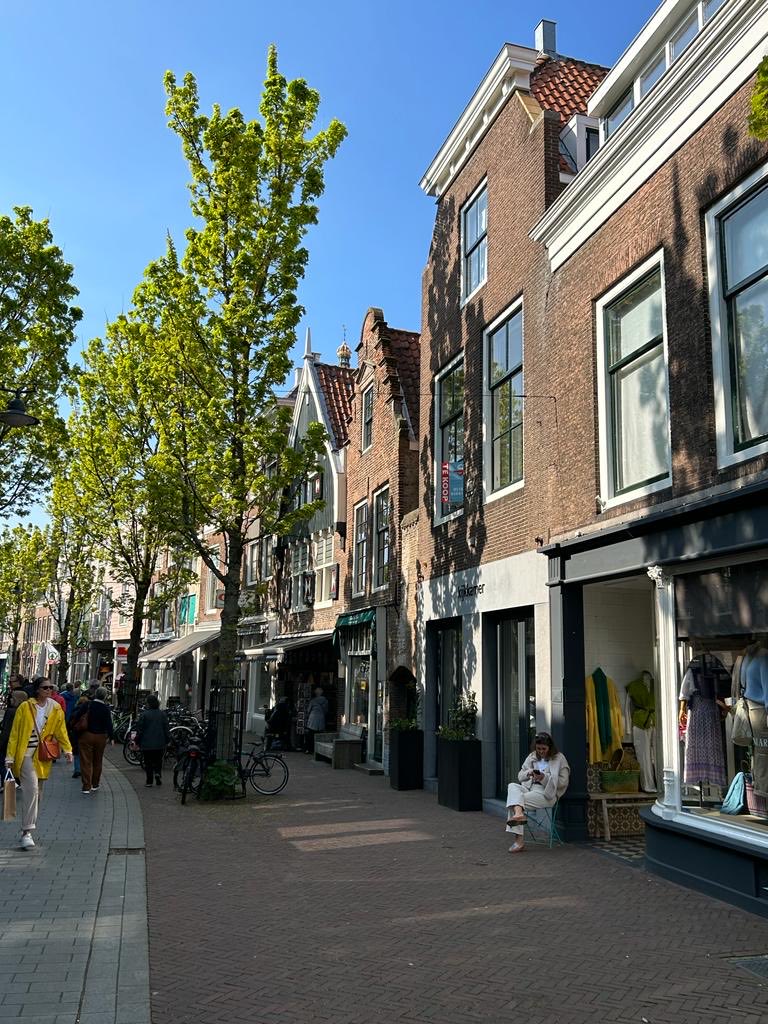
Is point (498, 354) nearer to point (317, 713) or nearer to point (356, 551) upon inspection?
point (356, 551)

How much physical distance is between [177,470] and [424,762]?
6.93 metres

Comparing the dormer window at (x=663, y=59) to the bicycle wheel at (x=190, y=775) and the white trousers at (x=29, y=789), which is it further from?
the bicycle wheel at (x=190, y=775)

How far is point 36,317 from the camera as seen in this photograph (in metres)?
17.8

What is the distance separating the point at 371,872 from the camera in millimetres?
8938

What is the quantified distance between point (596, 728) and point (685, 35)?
823 cm

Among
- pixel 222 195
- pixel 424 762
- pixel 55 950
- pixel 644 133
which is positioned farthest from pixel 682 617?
pixel 222 195

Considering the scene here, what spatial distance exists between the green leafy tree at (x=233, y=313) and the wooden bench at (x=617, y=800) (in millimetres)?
6859

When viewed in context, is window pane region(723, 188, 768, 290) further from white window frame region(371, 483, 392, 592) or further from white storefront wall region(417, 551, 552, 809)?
white window frame region(371, 483, 392, 592)

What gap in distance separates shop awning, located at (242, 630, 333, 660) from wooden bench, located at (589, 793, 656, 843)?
44.8ft

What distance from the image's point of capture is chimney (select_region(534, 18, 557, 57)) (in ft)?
56.2

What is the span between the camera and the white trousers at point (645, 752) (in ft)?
36.9

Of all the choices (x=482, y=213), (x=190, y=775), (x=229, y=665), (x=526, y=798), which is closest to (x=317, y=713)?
(x=229, y=665)

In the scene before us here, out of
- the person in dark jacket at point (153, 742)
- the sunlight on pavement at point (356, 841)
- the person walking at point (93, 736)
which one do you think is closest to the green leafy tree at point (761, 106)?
the sunlight on pavement at point (356, 841)

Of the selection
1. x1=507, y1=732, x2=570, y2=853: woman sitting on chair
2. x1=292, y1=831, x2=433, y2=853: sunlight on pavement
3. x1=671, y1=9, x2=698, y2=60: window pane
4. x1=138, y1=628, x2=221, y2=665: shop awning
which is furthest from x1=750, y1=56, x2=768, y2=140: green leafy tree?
x1=138, y1=628, x2=221, y2=665: shop awning
